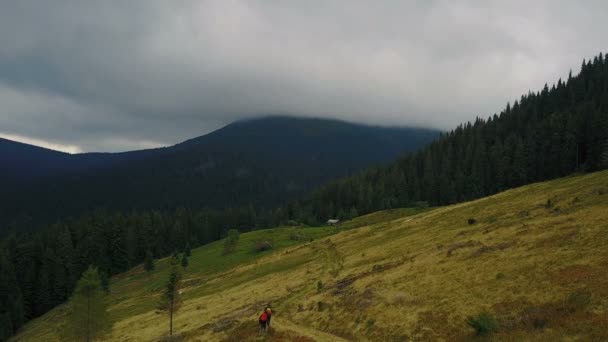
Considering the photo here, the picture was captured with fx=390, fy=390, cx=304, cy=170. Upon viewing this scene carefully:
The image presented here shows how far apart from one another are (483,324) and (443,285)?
10.6 metres

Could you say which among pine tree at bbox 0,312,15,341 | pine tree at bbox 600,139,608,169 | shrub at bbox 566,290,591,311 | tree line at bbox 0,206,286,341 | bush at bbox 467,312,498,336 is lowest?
pine tree at bbox 0,312,15,341

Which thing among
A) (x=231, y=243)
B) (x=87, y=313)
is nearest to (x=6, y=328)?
(x=231, y=243)

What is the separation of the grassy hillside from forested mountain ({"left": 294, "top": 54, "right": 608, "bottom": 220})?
194ft

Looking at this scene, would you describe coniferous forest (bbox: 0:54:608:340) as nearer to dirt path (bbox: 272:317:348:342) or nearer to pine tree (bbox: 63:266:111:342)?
pine tree (bbox: 63:266:111:342)

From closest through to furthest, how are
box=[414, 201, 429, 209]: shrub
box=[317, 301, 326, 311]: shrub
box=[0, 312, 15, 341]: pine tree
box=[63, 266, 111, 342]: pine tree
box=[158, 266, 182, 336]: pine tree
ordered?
box=[317, 301, 326, 311]: shrub, box=[158, 266, 182, 336]: pine tree, box=[63, 266, 111, 342]: pine tree, box=[0, 312, 15, 341]: pine tree, box=[414, 201, 429, 209]: shrub

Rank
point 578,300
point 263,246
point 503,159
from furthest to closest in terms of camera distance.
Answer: point 503,159, point 263,246, point 578,300

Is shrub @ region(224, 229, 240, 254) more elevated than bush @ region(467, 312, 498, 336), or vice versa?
bush @ region(467, 312, 498, 336)

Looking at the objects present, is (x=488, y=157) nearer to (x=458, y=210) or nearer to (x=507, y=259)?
(x=458, y=210)

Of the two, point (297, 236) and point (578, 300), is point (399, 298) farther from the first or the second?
point (297, 236)

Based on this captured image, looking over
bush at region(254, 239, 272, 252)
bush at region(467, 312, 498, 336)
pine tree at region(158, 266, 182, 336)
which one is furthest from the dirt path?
bush at region(254, 239, 272, 252)

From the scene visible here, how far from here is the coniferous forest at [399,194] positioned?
121 m

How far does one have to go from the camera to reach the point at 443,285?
35.1 meters

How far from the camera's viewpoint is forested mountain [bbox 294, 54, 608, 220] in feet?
393

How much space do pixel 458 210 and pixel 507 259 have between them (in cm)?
4210
